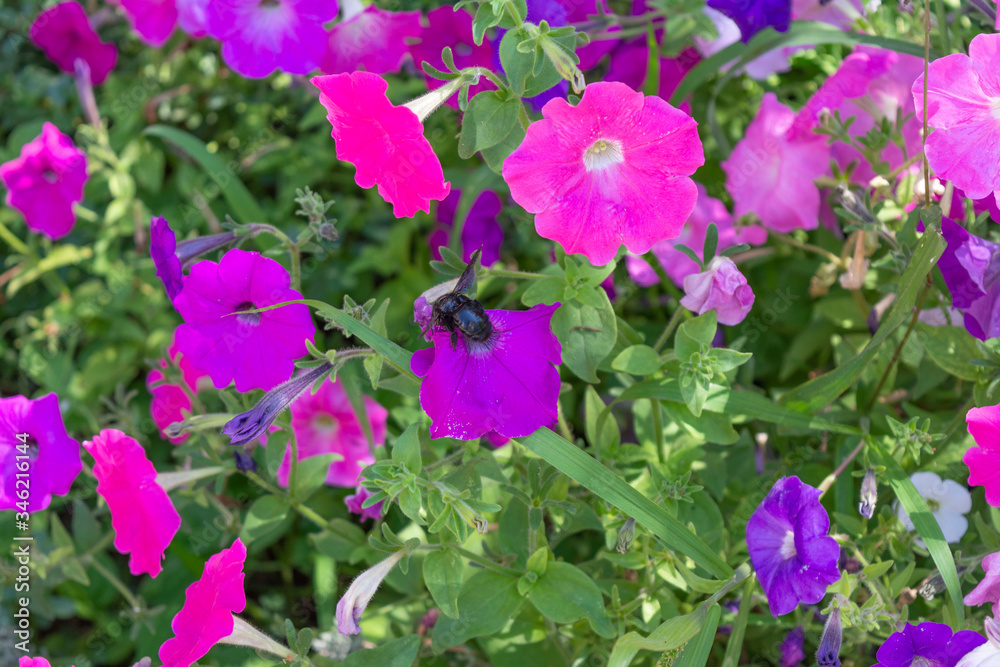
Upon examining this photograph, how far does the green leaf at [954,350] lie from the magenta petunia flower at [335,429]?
3.78ft

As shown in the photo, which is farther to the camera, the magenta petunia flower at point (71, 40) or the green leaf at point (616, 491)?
the magenta petunia flower at point (71, 40)

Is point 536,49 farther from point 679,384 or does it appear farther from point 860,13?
point 860,13

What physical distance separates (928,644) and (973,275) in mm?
585

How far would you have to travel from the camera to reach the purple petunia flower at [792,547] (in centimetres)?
120

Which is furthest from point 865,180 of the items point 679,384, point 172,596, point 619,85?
point 172,596

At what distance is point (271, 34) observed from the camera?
175cm

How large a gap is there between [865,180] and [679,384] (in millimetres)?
789

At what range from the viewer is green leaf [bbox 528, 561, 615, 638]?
132 centimetres

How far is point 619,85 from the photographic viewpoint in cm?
112

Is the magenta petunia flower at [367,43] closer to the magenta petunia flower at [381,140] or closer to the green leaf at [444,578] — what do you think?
the magenta petunia flower at [381,140]

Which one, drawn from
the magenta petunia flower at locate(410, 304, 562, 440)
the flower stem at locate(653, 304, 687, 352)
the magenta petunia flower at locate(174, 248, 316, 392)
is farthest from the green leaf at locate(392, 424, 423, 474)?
the flower stem at locate(653, 304, 687, 352)

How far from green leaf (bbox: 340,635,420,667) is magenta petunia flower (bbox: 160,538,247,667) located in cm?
24

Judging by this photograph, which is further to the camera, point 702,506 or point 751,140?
point 751,140

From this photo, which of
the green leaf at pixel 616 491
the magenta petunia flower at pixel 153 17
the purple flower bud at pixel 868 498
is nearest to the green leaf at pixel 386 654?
the green leaf at pixel 616 491
